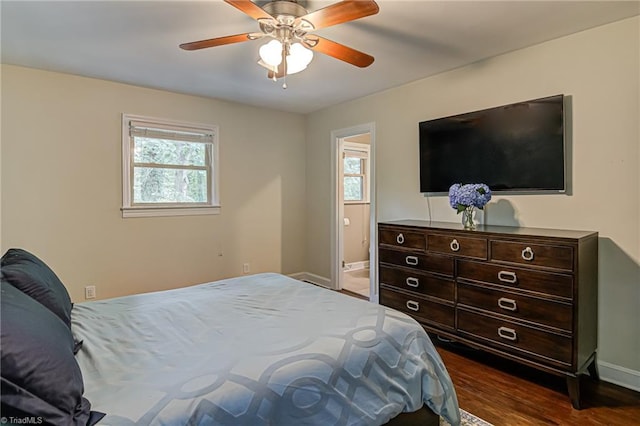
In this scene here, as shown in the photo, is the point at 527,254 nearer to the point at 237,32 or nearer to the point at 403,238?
the point at 403,238

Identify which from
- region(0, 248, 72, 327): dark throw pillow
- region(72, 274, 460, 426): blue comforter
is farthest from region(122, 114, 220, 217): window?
region(0, 248, 72, 327): dark throw pillow

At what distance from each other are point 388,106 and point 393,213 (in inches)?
47.7

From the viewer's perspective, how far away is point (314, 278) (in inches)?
202

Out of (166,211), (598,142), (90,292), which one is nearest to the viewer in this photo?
(598,142)

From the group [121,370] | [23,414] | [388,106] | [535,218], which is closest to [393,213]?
[388,106]

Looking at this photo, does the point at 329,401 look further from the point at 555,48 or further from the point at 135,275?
the point at 135,275

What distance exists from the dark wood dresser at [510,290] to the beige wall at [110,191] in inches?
93.9

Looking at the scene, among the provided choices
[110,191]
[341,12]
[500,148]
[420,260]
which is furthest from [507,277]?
[110,191]

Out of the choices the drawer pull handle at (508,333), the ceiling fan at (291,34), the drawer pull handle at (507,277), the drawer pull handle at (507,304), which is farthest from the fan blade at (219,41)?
the drawer pull handle at (508,333)

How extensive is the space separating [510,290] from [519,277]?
0.11m

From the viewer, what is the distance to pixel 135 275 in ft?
12.6

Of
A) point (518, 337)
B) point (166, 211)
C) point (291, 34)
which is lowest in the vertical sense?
point (518, 337)

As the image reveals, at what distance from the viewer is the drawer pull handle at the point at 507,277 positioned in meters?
2.36

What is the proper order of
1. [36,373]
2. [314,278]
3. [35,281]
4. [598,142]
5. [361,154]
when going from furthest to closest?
[361,154] < [314,278] < [598,142] < [35,281] < [36,373]
